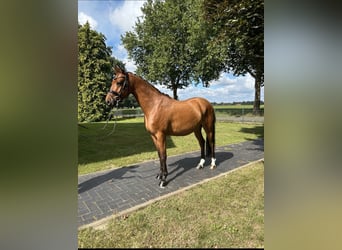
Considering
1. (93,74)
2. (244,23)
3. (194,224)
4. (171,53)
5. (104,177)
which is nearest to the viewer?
(194,224)

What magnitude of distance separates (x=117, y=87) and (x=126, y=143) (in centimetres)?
332

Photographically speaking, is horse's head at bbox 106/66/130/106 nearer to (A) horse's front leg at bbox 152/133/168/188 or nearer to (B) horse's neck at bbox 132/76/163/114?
(B) horse's neck at bbox 132/76/163/114

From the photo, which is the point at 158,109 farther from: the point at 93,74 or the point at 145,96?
the point at 93,74

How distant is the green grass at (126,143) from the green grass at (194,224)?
174 cm

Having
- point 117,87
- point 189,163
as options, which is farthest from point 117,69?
point 189,163

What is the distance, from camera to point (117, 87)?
2.74 m

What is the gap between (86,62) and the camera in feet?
13.8

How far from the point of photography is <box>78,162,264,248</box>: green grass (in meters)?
1.96

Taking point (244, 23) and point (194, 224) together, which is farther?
point (244, 23)

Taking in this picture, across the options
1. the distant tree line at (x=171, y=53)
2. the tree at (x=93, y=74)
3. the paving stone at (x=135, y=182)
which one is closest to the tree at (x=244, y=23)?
the distant tree line at (x=171, y=53)

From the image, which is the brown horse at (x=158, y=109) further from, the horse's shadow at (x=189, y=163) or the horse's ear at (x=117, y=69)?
the horse's shadow at (x=189, y=163)

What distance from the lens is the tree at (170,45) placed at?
13.3 feet
